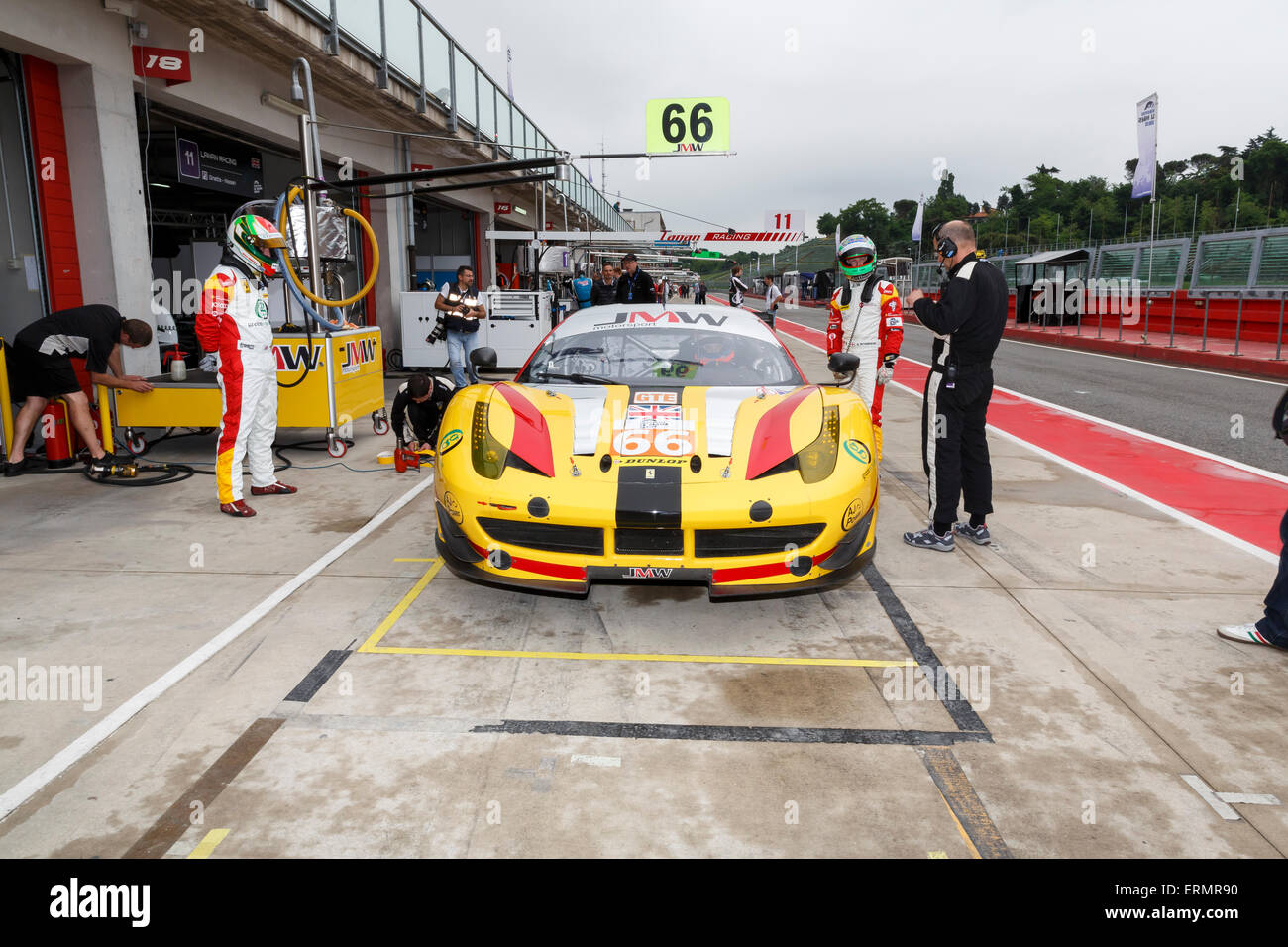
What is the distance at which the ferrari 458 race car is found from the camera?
11.9 feet

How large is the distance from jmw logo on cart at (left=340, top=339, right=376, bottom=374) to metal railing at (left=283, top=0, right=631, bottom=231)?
10.0 ft

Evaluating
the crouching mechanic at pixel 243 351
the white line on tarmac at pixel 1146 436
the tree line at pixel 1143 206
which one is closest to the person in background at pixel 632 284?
the white line on tarmac at pixel 1146 436

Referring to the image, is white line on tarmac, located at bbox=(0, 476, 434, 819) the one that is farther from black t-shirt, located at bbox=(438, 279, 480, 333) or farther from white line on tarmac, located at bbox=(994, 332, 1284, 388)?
white line on tarmac, located at bbox=(994, 332, 1284, 388)

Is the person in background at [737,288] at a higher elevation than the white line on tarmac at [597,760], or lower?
higher

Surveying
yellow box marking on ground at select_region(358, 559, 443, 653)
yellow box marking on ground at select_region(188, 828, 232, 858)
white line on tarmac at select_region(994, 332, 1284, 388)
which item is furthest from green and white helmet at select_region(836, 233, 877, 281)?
Result: white line on tarmac at select_region(994, 332, 1284, 388)

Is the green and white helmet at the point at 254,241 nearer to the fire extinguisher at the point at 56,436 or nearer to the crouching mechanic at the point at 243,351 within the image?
A: the crouching mechanic at the point at 243,351

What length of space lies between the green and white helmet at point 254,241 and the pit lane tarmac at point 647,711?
2.27 m

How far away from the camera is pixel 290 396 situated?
25.9 ft

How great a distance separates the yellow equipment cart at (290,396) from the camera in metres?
7.60

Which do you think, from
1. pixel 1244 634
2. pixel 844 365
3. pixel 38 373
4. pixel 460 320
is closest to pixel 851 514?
pixel 844 365

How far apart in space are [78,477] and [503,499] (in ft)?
16.8
